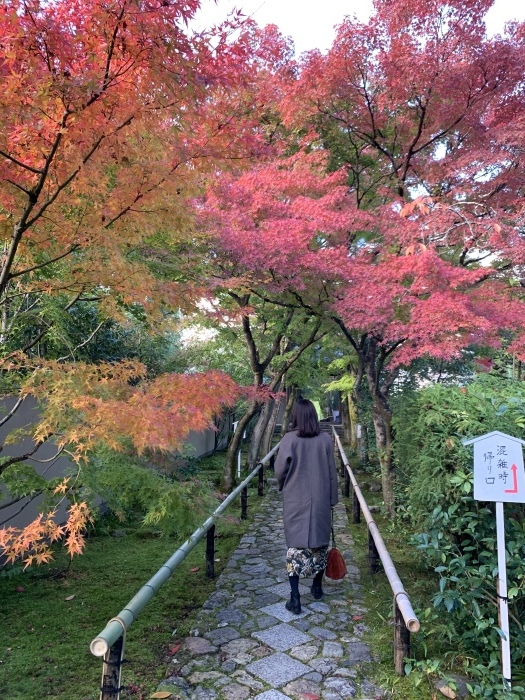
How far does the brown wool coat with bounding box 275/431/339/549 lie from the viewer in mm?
4223

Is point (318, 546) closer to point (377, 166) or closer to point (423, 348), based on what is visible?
point (423, 348)

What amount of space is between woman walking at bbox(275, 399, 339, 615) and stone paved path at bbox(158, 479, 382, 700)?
1.12ft

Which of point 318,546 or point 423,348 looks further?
point 423,348

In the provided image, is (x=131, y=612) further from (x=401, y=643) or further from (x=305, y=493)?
(x=305, y=493)

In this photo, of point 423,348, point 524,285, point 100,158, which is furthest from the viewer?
point 524,285

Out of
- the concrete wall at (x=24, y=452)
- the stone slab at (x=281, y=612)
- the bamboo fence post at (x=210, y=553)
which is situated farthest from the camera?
the concrete wall at (x=24, y=452)

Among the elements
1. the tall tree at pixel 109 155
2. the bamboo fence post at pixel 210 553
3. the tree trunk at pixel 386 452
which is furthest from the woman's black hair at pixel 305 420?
the tree trunk at pixel 386 452

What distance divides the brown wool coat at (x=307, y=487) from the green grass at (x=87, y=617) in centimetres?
121

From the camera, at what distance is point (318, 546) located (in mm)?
4242

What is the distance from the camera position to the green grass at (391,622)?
308cm

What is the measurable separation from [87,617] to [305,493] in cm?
219

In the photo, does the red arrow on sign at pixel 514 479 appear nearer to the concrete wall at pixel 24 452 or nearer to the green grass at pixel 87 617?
the green grass at pixel 87 617

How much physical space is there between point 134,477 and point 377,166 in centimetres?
786

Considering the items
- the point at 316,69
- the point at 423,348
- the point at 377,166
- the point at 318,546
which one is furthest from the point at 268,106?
the point at 318,546
